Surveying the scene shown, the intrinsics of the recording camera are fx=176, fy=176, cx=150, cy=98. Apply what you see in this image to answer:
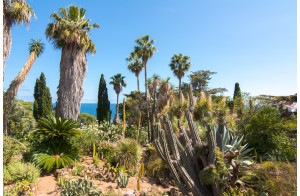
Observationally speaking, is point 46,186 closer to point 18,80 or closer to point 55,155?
point 55,155

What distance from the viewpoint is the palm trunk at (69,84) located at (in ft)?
26.9

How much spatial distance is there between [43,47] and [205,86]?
1103 inches

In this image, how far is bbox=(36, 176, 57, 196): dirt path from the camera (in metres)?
A: 3.96

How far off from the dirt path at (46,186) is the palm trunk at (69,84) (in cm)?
380

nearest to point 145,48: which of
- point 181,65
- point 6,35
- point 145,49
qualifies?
point 145,49

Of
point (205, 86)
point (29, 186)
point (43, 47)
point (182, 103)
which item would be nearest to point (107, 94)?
point (182, 103)

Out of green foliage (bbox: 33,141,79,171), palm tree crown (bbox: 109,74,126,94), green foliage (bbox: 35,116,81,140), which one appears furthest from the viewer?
palm tree crown (bbox: 109,74,126,94)

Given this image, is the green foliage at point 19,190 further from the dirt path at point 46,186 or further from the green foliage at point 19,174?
the green foliage at point 19,174

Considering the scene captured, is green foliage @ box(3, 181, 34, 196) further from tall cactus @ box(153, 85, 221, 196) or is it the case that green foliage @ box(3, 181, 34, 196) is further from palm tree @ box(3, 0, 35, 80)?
palm tree @ box(3, 0, 35, 80)

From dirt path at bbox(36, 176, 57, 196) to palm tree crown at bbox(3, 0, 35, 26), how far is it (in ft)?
16.6

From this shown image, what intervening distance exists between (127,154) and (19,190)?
10.9 ft

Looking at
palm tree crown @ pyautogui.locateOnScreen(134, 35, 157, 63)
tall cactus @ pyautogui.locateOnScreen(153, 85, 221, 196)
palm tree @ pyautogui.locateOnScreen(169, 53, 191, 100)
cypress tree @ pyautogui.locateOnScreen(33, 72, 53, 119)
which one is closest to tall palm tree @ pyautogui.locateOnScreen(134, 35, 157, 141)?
palm tree crown @ pyautogui.locateOnScreen(134, 35, 157, 63)

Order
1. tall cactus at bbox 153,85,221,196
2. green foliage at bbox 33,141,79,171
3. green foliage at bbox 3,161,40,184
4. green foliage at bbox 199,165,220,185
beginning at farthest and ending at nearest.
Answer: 1. green foliage at bbox 33,141,79,171
2. green foliage at bbox 3,161,40,184
3. tall cactus at bbox 153,85,221,196
4. green foliage at bbox 199,165,220,185

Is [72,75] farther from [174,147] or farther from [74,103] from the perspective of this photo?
[174,147]
